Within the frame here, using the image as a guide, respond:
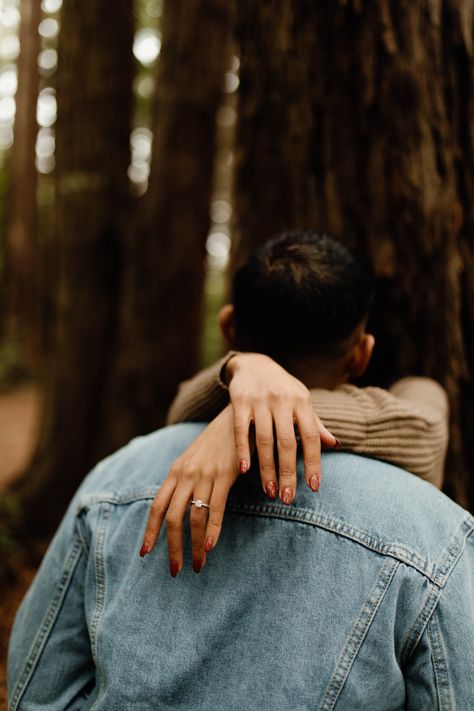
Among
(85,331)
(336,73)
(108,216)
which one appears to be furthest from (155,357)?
(336,73)

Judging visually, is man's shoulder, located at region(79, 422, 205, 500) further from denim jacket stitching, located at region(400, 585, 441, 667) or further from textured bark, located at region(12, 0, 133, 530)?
textured bark, located at region(12, 0, 133, 530)

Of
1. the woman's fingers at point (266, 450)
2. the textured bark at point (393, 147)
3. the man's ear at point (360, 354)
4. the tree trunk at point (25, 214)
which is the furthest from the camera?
the tree trunk at point (25, 214)

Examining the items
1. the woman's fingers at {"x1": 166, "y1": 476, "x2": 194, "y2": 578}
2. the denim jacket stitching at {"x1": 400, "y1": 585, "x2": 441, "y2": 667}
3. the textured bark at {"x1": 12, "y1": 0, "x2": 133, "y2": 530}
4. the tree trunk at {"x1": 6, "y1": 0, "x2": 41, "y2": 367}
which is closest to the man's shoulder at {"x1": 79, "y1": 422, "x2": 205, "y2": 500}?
the woman's fingers at {"x1": 166, "y1": 476, "x2": 194, "y2": 578}

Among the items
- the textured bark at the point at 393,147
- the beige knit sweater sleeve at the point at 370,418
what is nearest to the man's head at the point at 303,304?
the beige knit sweater sleeve at the point at 370,418

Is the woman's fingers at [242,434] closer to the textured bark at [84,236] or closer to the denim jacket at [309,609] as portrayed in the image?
the denim jacket at [309,609]

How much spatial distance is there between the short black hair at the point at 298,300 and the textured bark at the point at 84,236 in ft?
10.9

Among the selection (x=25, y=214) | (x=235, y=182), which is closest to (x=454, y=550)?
(x=235, y=182)

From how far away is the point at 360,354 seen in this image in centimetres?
180

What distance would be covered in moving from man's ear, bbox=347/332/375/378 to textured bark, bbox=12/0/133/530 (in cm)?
337

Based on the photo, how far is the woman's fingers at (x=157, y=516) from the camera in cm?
130

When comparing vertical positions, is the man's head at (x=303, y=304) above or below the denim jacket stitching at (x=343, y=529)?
above

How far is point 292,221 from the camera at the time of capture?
102 inches

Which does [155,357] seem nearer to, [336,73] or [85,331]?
[85,331]

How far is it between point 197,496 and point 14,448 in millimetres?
7350
